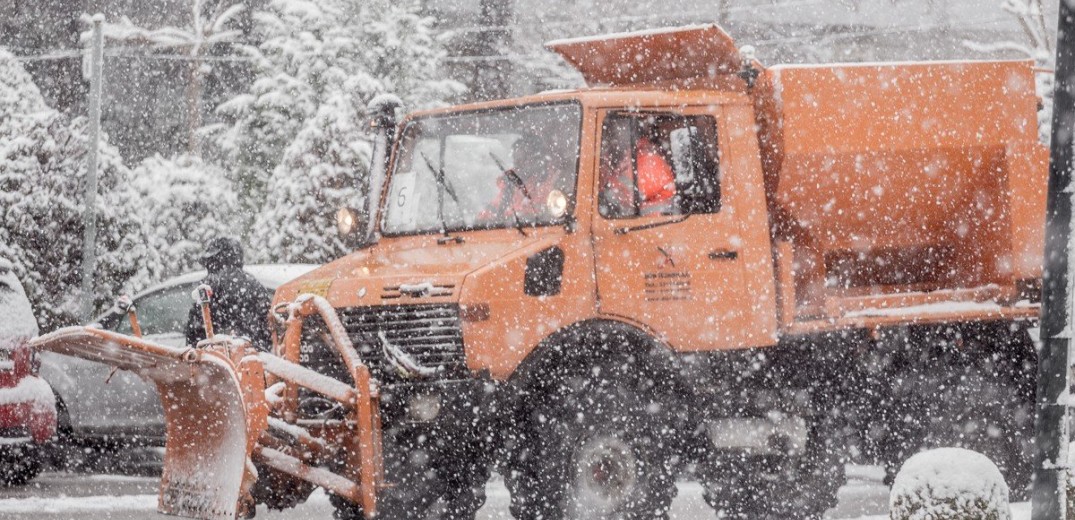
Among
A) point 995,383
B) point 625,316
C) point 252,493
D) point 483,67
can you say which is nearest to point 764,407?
point 625,316

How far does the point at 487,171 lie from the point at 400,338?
3.82 ft

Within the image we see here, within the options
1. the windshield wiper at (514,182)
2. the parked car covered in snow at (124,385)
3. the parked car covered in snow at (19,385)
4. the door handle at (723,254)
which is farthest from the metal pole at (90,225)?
the door handle at (723,254)

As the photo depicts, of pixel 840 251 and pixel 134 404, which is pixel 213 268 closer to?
pixel 134 404

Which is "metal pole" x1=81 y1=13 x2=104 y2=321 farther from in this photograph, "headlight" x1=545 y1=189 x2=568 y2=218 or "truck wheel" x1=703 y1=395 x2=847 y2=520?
"headlight" x1=545 y1=189 x2=568 y2=218

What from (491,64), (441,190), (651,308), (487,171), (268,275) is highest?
(487,171)

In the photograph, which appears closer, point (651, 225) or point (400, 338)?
point (400, 338)

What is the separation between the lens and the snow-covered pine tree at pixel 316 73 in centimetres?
2431

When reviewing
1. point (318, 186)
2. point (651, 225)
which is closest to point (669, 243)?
point (651, 225)

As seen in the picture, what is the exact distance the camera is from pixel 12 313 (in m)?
11.3

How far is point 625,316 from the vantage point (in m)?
8.48

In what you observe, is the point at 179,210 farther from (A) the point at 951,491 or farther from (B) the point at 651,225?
(A) the point at 951,491

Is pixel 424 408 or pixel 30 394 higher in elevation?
pixel 424 408

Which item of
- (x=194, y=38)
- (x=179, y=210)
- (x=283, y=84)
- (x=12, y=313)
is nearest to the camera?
(x=12, y=313)

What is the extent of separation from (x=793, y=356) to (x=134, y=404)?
18.6 ft
